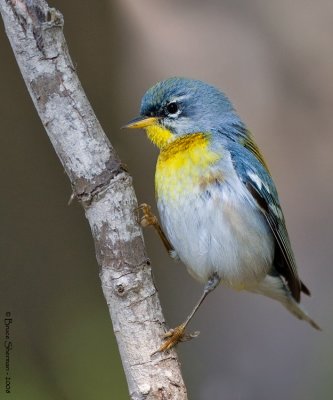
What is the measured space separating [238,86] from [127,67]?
912 millimetres

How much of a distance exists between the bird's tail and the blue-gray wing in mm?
83

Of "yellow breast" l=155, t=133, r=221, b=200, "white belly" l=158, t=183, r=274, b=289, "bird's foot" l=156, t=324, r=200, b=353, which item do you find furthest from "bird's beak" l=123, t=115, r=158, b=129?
"bird's foot" l=156, t=324, r=200, b=353

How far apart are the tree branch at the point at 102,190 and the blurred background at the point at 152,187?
1524 millimetres

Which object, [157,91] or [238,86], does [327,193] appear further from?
[157,91]

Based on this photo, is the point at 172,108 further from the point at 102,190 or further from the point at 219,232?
the point at 102,190

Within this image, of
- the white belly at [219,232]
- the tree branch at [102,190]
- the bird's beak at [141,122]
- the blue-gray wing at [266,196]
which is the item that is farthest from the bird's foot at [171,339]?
the bird's beak at [141,122]

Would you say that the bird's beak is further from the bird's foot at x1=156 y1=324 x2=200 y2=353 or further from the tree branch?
the bird's foot at x1=156 y1=324 x2=200 y2=353

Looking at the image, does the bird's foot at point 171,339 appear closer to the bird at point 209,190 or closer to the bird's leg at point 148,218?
the bird at point 209,190

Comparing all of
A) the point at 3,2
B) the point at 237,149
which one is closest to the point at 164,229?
the point at 237,149

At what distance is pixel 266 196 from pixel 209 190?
0.42 m

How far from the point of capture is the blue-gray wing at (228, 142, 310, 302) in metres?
3.55

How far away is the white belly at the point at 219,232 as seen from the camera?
343 centimetres

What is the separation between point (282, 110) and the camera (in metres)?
5.63

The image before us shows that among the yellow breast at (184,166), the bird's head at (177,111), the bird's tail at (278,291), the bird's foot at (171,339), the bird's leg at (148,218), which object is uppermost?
the bird's head at (177,111)
